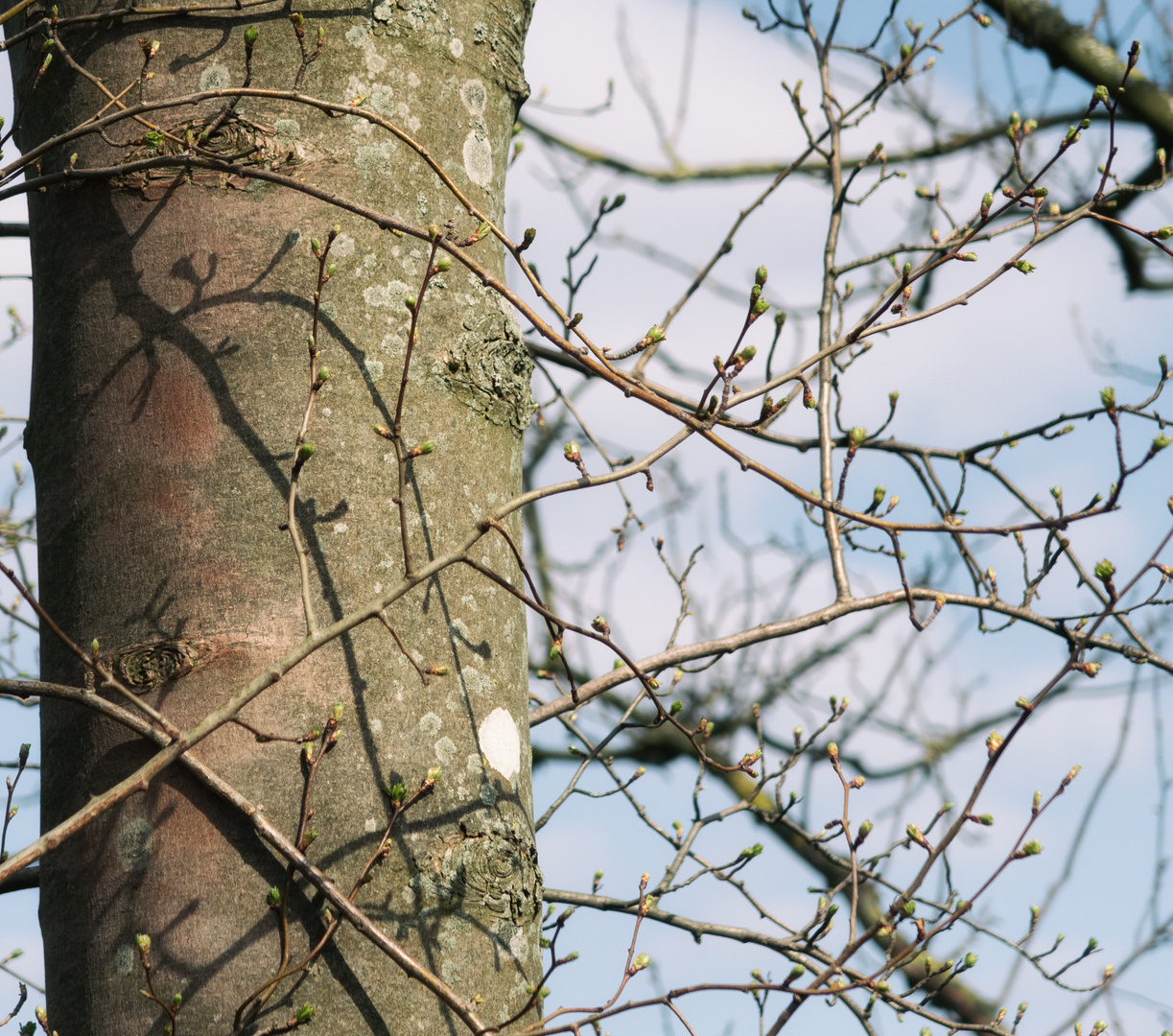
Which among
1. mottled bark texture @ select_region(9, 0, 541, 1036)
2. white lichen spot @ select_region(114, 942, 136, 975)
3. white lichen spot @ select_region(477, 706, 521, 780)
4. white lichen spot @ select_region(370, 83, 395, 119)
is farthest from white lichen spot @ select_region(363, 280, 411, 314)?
white lichen spot @ select_region(114, 942, 136, 975)

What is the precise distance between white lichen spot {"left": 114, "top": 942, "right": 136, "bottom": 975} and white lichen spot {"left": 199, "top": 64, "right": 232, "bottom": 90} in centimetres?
129

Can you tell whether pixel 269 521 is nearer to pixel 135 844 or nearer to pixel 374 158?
pixel 135 844

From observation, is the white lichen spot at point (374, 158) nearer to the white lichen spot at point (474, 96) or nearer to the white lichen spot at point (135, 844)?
the white lichen spot at point (474, 96)

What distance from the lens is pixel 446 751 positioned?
60.9 inches

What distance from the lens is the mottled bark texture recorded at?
1.43m

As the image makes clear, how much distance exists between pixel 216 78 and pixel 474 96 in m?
0.43

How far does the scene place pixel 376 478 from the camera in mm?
1598

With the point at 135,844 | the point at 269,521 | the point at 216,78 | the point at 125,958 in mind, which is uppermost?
the point at 216,78

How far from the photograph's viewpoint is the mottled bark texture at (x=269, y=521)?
1.43 metres


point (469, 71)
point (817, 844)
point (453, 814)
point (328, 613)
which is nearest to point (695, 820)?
point (817, 844)

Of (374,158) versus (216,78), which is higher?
(216,78)

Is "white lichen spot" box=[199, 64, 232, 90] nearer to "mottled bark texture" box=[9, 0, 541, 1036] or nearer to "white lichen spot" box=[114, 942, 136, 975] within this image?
"mottled bark texture" box=[9, 0, 541, 1036]

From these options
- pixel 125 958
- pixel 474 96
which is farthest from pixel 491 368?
pixel 125 958

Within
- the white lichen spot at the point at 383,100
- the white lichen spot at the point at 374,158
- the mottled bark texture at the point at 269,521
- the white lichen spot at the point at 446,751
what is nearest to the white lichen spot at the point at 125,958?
the mottled bark texture at the point at 269,521
